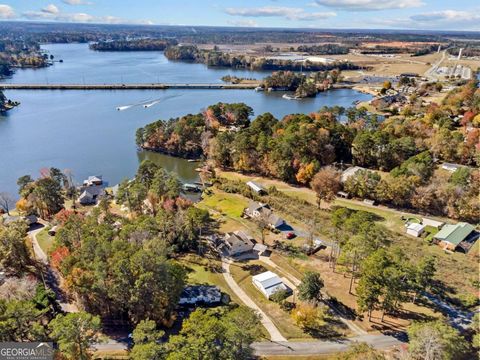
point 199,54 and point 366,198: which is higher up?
point 199,54

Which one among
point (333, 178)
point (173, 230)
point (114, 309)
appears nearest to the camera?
point (114, 309)

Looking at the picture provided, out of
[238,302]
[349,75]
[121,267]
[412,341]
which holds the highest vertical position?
[349,75]

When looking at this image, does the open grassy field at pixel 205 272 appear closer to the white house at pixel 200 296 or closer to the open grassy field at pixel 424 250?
the white house at pixel 200 296

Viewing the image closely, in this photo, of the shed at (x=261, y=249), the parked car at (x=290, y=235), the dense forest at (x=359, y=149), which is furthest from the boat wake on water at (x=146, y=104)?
the shed at (x=261, y=249)

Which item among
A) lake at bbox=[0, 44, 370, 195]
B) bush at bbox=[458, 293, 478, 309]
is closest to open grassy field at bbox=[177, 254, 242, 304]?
bush at bbox=[458, 293, 478, 309]

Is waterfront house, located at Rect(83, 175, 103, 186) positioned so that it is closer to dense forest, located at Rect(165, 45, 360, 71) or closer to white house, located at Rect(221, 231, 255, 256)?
white house, located at Rect(221, 231, 255, 256)

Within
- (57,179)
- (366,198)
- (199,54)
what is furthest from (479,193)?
(199,54)

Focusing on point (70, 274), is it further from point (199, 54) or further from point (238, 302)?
point (199, 54)
